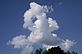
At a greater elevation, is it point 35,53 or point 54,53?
point 35,53

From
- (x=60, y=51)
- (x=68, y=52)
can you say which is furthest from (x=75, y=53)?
(x=60, y=51)

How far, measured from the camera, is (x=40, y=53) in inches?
6511

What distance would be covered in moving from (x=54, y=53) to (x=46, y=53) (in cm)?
561

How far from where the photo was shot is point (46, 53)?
15012 cm

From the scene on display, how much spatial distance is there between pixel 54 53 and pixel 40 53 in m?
20.3

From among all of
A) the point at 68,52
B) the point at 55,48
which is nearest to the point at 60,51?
the point at 55,48

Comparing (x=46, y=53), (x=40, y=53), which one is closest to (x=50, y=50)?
(x=46, y=53)

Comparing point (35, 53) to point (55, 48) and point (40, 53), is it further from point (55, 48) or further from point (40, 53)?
point (55, 48)

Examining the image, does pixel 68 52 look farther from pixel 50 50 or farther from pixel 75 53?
pixel 50 50

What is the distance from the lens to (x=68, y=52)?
542 feet

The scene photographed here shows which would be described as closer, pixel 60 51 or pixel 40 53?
pixel 60 51

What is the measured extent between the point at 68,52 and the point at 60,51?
17795 mm

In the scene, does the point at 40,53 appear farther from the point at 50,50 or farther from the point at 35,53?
the point at 50,50

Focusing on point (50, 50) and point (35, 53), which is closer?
point (50, 50)
